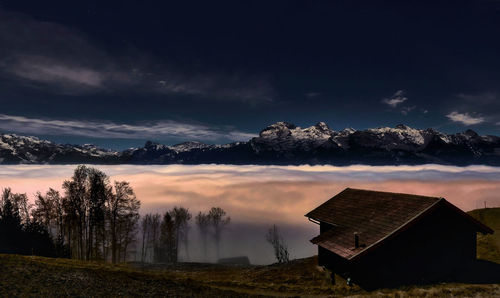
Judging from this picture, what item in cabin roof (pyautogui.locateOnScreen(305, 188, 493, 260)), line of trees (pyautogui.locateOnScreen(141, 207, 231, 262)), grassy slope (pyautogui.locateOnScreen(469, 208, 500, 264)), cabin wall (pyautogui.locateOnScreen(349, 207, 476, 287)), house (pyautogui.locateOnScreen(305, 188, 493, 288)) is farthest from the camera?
line of trees (pyautogui.locateOnScreen(141, 207, 231, 262))

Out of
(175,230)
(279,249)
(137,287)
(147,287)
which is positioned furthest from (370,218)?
(279,249)

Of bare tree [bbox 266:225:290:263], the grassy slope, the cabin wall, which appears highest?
the cabin wall

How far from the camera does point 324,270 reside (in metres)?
37.9

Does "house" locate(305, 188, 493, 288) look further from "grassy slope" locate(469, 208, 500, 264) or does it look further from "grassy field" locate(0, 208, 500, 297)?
"grassy slope" locate(469, 208, 500, 264)

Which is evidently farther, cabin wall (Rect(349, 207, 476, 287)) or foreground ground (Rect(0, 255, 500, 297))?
cabin wall (Rect(349, 207, 476, 287))

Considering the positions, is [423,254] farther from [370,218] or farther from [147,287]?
[147,287]

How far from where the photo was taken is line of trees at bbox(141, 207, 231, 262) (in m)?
108

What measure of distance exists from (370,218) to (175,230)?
97.7 metres

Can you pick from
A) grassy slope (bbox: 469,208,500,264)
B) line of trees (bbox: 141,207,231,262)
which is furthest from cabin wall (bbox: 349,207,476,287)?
line of trees (bbox: 141,207,231,262)

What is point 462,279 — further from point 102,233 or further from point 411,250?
point 102,233

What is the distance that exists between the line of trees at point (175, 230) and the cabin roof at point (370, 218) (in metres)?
70.8

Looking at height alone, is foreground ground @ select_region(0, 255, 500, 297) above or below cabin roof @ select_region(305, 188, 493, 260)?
below

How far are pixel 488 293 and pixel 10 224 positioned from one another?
84.6 meters

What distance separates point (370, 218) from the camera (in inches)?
1282
